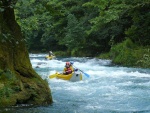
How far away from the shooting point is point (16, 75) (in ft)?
27.3

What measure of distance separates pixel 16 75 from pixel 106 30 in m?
23.1

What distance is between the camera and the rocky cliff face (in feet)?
25.6

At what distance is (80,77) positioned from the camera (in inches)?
597

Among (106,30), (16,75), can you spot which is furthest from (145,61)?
(16,75)

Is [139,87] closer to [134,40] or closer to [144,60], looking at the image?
[144,60]

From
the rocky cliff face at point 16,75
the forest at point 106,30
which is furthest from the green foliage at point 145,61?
the rocky cliff face at point 16,75

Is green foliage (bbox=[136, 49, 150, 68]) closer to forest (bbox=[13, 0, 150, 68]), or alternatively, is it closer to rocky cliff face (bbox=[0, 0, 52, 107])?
forest (bbox=[13, 0, 150, 68])

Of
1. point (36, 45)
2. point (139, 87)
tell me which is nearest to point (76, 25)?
point (36, 45)

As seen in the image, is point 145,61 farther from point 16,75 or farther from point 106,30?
point 16,75

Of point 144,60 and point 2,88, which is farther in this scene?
point 144,60

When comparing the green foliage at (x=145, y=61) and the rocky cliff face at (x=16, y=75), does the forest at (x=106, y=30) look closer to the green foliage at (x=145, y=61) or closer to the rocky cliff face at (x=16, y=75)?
the green foliage at (x=145, y=61)

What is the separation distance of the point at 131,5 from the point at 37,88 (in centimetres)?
1504

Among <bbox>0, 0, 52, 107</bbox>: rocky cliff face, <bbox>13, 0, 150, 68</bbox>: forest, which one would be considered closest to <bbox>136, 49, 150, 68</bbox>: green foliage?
<bbox>13, 0, 150, 68</bbox>: forest

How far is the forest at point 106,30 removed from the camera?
20406 millimetres
